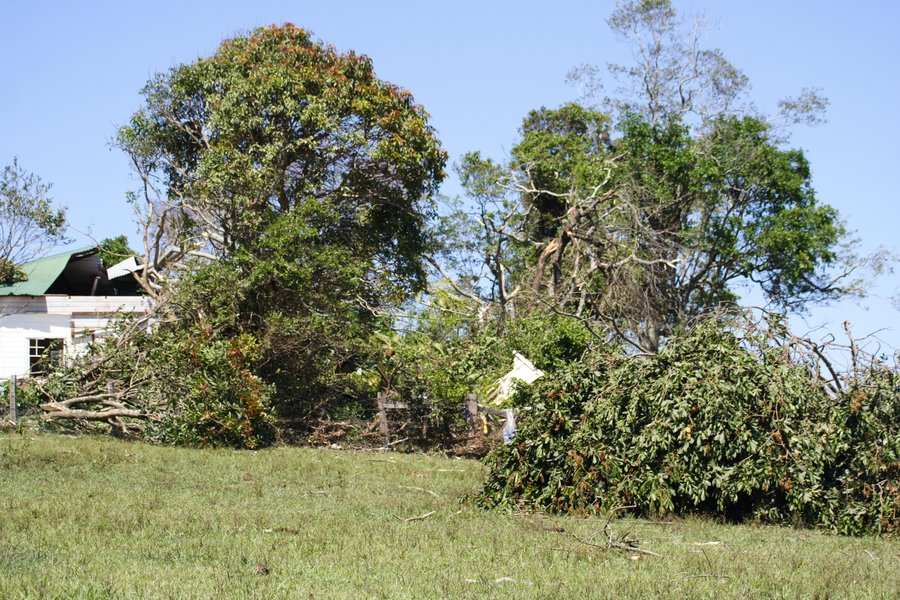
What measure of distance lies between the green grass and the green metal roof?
2064cm

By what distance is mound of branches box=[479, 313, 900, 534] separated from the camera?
400 inches

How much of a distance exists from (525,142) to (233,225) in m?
15.7

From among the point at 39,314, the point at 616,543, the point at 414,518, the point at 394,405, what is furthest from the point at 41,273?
the point at 616,543

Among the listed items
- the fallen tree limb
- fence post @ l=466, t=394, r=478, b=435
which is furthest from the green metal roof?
fence post @ l=466, t=394, r=478, b=435

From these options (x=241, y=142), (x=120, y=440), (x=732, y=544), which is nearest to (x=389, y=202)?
(x=241, y=142)

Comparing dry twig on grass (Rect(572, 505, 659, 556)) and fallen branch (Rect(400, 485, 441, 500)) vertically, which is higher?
fallen branch (Rect(400, 485, 441, 500))

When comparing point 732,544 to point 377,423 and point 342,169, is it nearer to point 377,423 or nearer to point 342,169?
point 377,423

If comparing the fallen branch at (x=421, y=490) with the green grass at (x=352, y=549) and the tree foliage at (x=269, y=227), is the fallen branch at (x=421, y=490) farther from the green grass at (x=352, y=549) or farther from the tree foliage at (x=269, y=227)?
the tree foliage at (x=269, y=227)

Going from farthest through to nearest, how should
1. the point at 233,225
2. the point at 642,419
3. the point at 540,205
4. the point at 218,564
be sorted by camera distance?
the point at 540,205, the point at 233,225, the point at 642,419, the point at 218,564

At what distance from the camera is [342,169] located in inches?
968

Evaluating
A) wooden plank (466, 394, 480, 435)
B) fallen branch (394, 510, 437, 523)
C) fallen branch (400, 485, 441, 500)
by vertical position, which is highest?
wooden plank (466, 394, 480, 435)

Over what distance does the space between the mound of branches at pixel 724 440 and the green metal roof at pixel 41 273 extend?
24695 mm

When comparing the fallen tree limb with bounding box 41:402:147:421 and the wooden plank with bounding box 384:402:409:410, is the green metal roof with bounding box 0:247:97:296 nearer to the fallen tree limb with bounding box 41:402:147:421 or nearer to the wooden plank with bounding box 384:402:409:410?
the fallen tree limb with bounding box 41:402:147:421

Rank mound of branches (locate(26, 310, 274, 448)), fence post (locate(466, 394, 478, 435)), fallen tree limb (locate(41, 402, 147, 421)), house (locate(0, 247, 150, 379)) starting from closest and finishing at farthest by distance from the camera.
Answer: mound of branches (locate(26, 310, 274, 448))
fallen tree limb (locate(41, 402, 147, 421))
fence post (locate(466, 394, 478, 435))
house (locate(0, 247, 150, 379))
